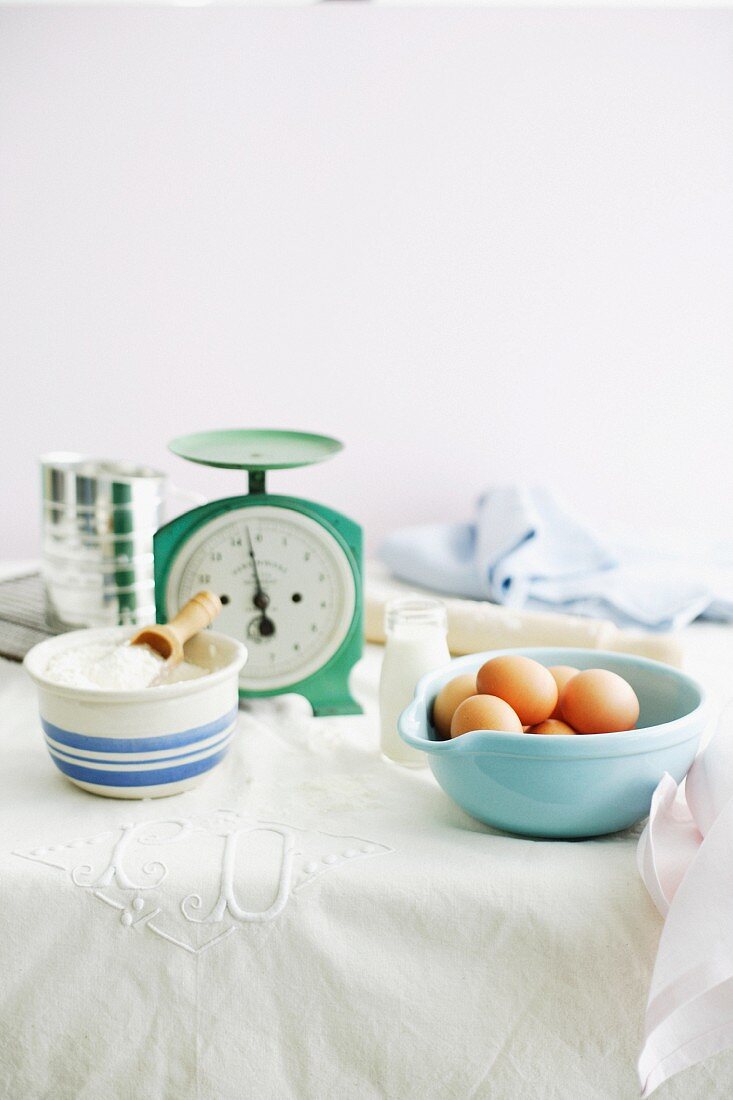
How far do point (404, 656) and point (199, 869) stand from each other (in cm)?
31

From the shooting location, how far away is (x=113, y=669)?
934 millimetres

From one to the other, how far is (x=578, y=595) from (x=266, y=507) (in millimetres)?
606

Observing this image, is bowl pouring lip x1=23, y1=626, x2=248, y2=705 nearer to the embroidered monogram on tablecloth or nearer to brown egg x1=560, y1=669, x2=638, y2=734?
the embroidered monogram on tablecloth

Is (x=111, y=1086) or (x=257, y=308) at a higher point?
(x=257, y=308)

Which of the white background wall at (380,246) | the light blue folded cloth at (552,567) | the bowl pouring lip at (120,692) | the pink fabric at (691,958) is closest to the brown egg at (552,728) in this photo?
the pink fabric at (691,958)

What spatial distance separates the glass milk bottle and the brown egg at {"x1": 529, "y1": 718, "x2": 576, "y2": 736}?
6.8 inches

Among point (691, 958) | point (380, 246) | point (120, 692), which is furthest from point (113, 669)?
point (380, 246)

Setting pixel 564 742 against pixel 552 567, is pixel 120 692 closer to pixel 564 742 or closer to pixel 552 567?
pixel 564 742

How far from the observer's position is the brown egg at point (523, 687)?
86 centimetres

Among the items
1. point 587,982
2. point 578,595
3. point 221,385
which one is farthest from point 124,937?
point 221,385

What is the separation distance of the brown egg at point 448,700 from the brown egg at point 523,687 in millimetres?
18

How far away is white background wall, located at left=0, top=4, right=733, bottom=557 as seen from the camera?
2.00m

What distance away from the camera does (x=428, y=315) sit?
82.9 inches

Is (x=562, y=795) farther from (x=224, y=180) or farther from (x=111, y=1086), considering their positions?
(x=224, y=180)
